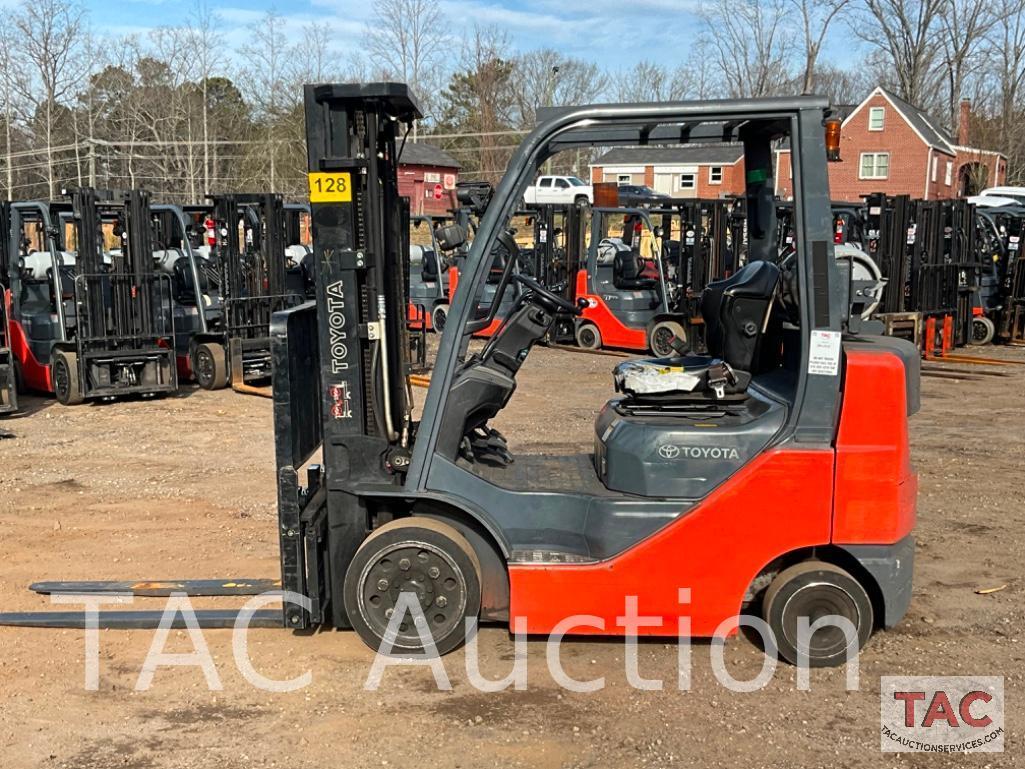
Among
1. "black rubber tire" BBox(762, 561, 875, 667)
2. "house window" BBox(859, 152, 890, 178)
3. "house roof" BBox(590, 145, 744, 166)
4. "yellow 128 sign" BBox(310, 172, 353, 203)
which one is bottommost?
"black rubber tire" BBox(762, 561, 875, 667)

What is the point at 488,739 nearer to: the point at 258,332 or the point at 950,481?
the point at 950,481

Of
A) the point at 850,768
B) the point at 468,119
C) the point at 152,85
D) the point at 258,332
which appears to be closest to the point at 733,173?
the point at 468,119

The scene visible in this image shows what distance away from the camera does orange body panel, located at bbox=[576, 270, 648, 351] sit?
16141 millimetres

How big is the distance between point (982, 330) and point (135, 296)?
14.5 metres

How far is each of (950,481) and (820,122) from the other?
16.4ft

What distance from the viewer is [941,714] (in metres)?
4.20

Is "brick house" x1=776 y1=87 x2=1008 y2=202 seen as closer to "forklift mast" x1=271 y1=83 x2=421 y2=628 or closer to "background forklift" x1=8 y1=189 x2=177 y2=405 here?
"background forklift" x1=8 y1=189 x2=177 y2=405

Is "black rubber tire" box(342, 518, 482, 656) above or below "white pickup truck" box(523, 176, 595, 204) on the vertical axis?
below

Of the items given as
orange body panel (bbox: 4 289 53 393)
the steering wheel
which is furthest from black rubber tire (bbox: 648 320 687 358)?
the steering wheel

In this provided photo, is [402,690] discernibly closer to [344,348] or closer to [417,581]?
[417,581]

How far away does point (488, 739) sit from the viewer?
3.98 meters

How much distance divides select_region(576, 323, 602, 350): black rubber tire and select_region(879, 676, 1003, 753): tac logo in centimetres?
1239

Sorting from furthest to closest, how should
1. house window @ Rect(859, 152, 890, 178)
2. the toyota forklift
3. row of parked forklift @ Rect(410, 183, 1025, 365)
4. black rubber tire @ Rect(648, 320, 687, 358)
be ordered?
house window @ Rect(859, 152, 890, 178), row of parked forklift @ Rect(410, 183, 1025, 365), black rubber tire @ Rect(648, 320, 687, 358), the toyota forklift

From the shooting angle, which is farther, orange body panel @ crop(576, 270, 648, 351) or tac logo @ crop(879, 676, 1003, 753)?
orange body panel @ crop(576, 270, 648, 351)
